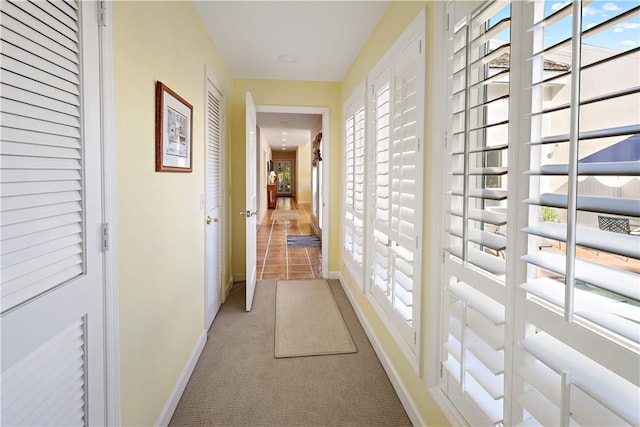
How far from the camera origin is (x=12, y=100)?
761 mm

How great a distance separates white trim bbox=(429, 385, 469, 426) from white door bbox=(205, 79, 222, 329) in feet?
6.26

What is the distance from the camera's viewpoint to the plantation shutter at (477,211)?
104 cm

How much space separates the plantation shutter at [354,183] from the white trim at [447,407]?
1525mm

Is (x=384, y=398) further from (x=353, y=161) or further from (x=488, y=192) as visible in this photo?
(x=353, y=161)

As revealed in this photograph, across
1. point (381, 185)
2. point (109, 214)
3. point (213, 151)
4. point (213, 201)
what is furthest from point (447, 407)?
point (213, 151)

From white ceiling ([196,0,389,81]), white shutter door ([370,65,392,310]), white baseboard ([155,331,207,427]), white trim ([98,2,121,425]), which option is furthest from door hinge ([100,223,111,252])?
white ceiling ([196,0,389,81])

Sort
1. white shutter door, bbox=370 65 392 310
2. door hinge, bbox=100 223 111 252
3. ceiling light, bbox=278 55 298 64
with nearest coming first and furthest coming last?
1. door hinge, bbox=100 223 111 252
2. white shutter door, bbox=370 65 392 310
3. ceiling light, bbox=278 55 298 64

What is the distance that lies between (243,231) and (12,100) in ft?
11.1

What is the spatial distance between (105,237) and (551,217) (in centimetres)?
141

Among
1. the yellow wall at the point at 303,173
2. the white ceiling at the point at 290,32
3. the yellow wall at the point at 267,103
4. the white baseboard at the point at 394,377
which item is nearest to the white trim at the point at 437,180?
the white baseboard at the point at 394,377

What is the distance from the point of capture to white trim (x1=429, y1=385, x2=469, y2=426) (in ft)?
4.17

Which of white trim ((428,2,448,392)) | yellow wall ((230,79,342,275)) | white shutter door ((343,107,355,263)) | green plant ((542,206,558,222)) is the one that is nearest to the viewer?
green plant ((542,206,558,222))

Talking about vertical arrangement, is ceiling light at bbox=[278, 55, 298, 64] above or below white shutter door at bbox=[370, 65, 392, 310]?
above

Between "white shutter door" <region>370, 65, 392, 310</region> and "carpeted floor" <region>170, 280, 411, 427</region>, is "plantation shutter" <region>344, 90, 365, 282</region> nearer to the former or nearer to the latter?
"white shutter door" <region>370, 65, 392, 310</region>
